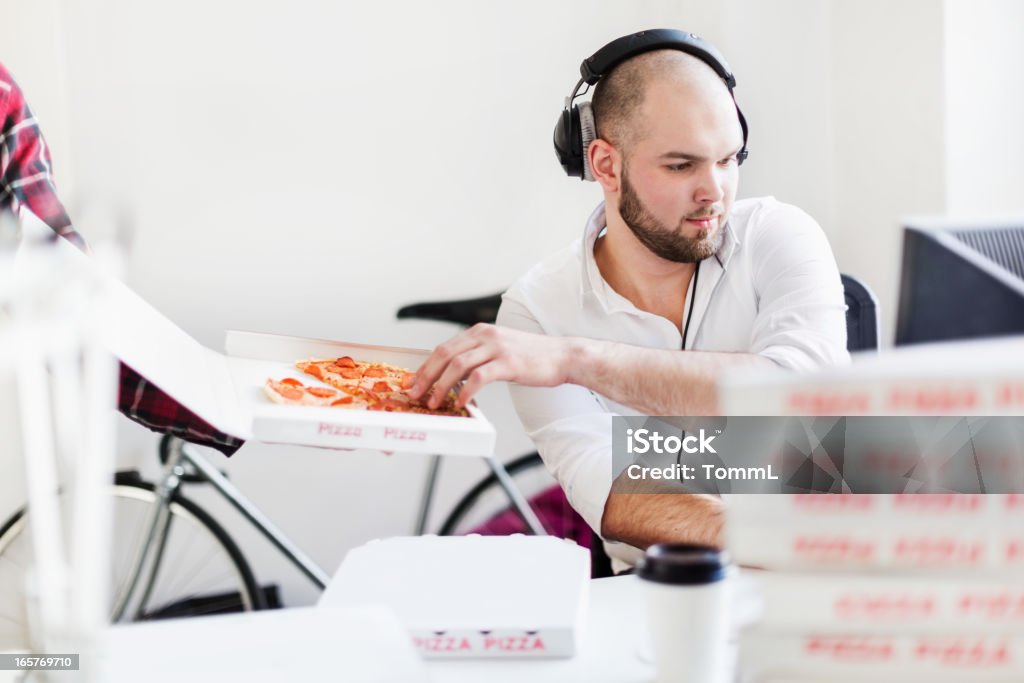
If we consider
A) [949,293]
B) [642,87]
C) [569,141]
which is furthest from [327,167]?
[949,293]

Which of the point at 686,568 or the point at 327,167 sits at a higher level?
the point at 327,167

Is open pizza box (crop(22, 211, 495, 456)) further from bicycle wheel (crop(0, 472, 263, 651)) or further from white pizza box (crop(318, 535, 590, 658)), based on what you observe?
bicycle wheel (crop(0, 472, 263, 651))

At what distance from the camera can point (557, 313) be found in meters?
1.50

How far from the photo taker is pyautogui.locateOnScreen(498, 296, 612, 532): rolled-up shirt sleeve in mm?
1284

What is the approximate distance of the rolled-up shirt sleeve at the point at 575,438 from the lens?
4.21 feet

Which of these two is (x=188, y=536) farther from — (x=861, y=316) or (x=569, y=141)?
(x=861, y=316)

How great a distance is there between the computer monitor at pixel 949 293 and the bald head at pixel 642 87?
76 cm

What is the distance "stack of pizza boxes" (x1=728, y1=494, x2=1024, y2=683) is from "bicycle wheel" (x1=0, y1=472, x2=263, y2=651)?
2.16 meters

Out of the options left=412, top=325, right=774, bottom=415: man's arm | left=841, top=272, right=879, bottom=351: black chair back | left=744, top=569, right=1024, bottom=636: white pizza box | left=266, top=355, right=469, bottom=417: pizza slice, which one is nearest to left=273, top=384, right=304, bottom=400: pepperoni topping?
left=266, top=355, right=469, bottom=417: pizza slice

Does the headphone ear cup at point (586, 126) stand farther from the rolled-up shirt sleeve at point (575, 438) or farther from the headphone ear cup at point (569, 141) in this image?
the rolled-up shirt sleeve at point (575, 438)

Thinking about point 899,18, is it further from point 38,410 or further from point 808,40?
point 38,410

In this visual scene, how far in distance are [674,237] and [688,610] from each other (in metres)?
0.88

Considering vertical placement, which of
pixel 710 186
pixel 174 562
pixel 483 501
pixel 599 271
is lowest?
pixel 174 562

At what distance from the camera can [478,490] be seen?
2.68 metres
